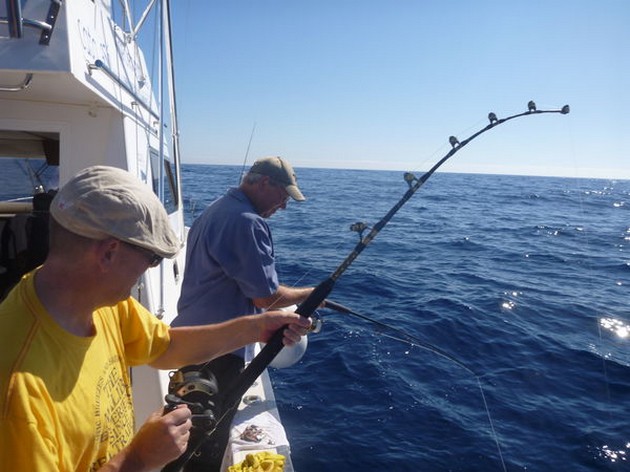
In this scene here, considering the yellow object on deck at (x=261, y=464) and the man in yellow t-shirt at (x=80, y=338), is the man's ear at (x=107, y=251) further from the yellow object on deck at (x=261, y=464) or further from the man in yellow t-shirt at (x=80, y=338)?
the yellow object on deck at (x=261, y=464)

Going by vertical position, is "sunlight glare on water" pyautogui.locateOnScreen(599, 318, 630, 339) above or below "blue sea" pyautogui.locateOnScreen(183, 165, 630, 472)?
above

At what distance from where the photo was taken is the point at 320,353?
5980 millimetres

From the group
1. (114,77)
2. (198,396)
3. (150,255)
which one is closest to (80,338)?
(150,255)

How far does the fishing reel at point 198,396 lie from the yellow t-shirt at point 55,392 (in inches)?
9.5

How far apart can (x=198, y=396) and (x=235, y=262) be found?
0.81 m

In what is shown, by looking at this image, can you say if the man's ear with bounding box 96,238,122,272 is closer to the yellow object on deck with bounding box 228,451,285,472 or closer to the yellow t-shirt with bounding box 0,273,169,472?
the yellow t-shirt with bounding box 0,273,169,472

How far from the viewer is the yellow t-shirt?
99cm

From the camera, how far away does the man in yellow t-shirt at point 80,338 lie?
1.02 m

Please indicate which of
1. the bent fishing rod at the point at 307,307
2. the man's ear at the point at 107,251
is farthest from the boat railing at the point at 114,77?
the man's ear at the point at 107,251

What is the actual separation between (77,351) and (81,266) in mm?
227

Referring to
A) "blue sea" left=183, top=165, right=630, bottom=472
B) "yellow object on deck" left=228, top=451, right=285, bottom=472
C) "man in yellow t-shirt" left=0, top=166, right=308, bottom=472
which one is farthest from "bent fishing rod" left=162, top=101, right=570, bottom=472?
"blue sea" left=183, top=165, right=630, bottom=472

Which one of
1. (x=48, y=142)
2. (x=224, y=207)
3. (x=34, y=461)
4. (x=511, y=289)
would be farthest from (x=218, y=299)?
(x=511, y=289)

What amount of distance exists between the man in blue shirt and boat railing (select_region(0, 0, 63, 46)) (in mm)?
1131

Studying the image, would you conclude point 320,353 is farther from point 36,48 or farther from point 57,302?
point 57,302
